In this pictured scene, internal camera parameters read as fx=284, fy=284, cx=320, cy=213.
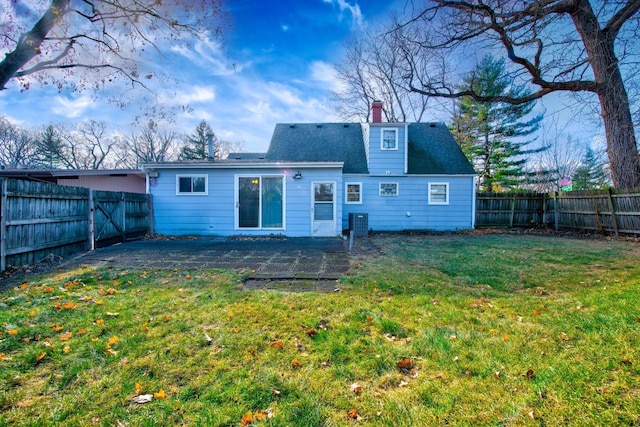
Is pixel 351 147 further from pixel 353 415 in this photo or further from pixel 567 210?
pixel 353 415

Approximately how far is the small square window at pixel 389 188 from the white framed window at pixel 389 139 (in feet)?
5.04

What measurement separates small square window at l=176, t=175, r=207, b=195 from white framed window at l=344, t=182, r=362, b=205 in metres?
5.70

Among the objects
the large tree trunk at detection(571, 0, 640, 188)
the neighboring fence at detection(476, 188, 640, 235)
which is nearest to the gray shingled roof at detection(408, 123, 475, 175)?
the neighboring fence at detection(476, 188, 640, 235)

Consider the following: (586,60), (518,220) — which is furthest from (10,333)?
(518,220)

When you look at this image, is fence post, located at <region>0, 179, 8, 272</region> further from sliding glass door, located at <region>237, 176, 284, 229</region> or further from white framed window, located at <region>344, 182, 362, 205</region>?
white framed window, located at <region>344, 182, 362, 205</region>

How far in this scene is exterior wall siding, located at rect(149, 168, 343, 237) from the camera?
989 cm

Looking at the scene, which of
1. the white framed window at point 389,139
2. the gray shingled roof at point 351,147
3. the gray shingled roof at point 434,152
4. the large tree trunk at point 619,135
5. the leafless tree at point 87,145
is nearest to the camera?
the large tree trunk at point 619,135

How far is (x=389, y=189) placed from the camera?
12312 mm

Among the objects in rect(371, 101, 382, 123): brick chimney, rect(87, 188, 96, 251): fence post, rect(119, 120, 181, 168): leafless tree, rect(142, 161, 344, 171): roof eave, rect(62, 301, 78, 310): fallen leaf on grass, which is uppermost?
rect(119, 120, 181, 168): leafless tree

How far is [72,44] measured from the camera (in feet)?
30.7

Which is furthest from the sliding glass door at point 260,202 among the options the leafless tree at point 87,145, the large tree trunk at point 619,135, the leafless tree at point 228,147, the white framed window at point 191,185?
the leafless tree at point 87,145

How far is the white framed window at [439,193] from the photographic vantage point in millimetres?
12359

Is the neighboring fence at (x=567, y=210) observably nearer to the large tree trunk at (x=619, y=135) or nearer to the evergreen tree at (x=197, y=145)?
the large tree trunk at (x=619, y=135)

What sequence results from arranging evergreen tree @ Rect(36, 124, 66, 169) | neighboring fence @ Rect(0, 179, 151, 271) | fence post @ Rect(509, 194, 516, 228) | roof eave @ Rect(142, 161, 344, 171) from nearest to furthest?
neighboring fence @ Rect(0, 179, 151, 271) < roof eave @ Rect(142, 161, 344, 171) < fence post @ Rect(509, 194, 516, 228) < evergreen tree @ Rect(36, 124, 66, 169)
